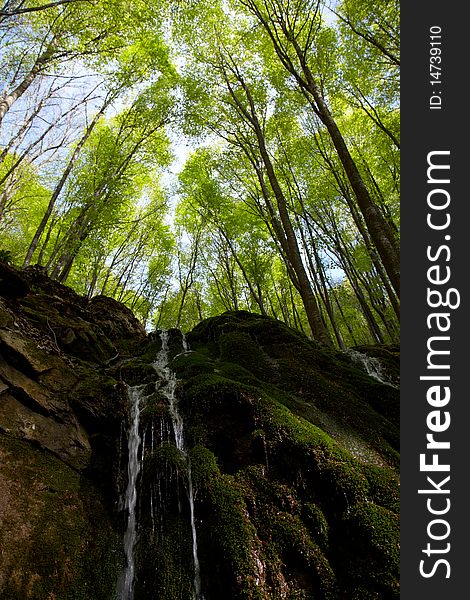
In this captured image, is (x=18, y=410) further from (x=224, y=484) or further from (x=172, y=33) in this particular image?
(x=172, y=33)

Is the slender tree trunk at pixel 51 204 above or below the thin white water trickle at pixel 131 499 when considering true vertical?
above

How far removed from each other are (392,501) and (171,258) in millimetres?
23746

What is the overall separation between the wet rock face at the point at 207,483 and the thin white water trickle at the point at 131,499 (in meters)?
0.08

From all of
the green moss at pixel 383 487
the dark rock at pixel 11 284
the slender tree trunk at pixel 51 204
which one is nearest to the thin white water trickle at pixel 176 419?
the green moss at pixel 383 487

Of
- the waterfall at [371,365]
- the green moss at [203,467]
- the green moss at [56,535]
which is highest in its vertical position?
the waterfall at [371,365]

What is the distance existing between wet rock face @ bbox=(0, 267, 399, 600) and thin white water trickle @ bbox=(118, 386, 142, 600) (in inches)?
3.2

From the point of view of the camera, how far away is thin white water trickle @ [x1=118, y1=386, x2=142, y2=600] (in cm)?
326

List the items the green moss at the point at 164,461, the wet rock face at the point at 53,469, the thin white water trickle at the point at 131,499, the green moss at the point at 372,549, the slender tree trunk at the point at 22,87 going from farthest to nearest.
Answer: the slender tree trunk at the point at 22,87 < the green moss at the point at 164,461 < the thin white water trickle at the point at 131,499 < the wet rock face at the point at 53,469 < the green moss at the point at 372,549

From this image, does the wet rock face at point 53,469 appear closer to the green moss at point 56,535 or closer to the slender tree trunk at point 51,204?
the green moss at point 56,535

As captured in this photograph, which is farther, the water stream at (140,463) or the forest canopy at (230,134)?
the forest canopy at (230,134)

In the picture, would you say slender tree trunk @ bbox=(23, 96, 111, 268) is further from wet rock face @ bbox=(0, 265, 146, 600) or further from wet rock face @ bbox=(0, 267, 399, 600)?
wet rock face @ bbox=(0, 267, 399, 600)

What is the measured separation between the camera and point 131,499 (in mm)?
3902

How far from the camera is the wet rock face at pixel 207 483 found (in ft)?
9.71

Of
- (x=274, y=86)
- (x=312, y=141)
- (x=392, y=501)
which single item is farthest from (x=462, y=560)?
(x=312, y=141)
